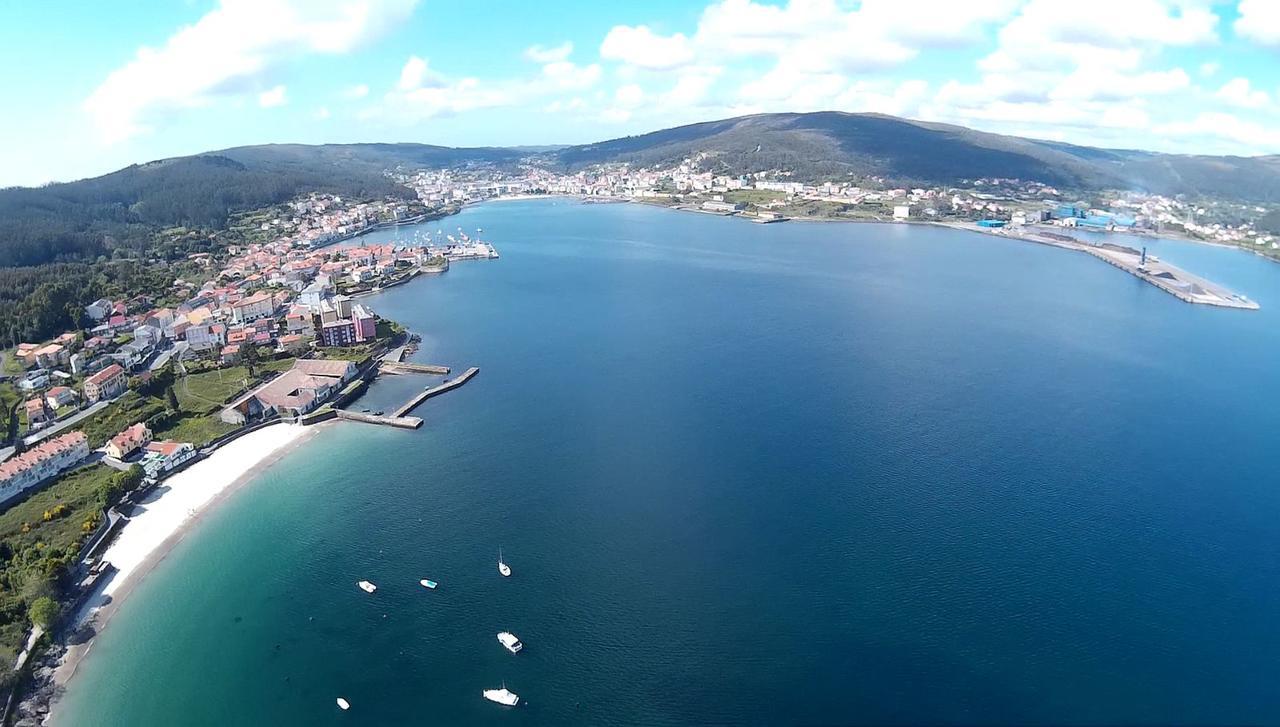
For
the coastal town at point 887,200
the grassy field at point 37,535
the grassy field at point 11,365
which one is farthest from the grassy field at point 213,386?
the coastal town at point 887,200

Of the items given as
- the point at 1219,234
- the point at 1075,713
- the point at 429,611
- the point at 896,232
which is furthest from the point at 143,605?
the point at 1219,234

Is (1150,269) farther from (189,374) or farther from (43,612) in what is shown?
(43,612)

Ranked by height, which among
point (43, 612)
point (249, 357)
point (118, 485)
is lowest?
point (43, 612)

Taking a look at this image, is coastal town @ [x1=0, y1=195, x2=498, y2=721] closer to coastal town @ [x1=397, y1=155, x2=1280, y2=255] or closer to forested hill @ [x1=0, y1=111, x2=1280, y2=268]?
forested hill @ [x1=0, y1=111, x2=1280, y2=268]

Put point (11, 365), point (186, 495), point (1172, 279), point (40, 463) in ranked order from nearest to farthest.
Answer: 1. point (186, 495)
2. point (40, 463)
3. point (11, 365)
4. point (1172, 279)

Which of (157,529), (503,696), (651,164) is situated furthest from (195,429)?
(651,164)

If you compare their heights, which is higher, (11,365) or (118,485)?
(11,365)

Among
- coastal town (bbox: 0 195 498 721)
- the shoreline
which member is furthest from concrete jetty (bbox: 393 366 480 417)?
the shoreline
